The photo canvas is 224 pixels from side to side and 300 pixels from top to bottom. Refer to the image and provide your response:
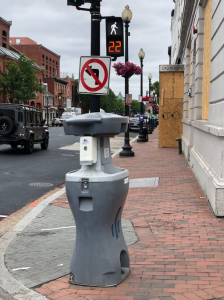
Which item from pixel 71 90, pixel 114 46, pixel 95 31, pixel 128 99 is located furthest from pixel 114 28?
pixel 71 90

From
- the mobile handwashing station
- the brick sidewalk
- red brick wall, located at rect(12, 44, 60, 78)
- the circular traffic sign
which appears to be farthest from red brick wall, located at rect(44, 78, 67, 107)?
the mobile handwashing station

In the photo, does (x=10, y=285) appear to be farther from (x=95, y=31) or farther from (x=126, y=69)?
(x=126, y=69)

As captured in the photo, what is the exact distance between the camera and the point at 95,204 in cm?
393

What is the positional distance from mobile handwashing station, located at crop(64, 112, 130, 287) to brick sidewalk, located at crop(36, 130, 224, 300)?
18cm

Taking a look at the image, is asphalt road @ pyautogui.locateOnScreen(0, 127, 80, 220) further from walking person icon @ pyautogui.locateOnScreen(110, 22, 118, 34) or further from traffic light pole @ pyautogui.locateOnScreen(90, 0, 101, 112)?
walking person icon @ pyautogui.locateOnScreen(110, 22, 118, 34)

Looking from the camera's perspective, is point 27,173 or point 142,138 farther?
point 142,138

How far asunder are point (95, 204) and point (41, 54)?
90.3 metres

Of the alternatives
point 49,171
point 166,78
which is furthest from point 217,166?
point 166,78

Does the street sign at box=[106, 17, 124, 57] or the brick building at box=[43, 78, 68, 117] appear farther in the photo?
the brick building at box=[43, 78, 68, 117]

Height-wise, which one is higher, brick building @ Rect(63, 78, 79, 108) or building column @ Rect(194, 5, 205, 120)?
brick building @ Rect(63, 78, 79, 108)

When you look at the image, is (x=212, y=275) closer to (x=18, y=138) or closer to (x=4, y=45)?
(x=18, y=138)

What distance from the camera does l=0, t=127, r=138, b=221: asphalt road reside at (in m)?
8.72

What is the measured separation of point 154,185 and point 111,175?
19.1 feet

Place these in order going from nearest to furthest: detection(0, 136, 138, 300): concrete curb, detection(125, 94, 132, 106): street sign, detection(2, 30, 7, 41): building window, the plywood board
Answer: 1. detection(0, 136, 138, 300): concrete curb
2. detection(125, 94, 132, 106): street sign
3. the plywood board
4. detection(2, 30, 7, 41): building window
